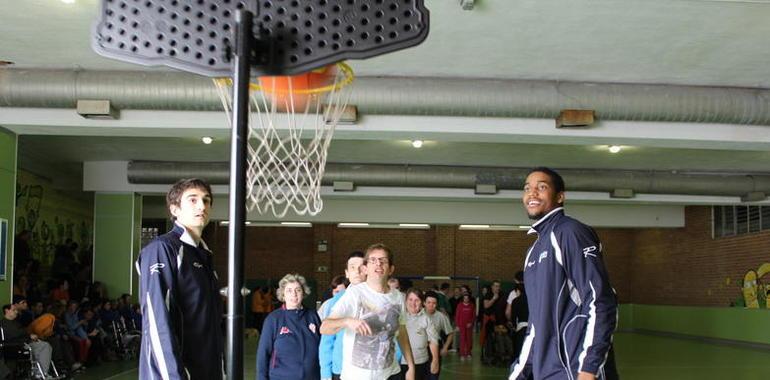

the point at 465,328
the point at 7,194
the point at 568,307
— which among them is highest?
the point at 7,194

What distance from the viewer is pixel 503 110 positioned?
11.0 m

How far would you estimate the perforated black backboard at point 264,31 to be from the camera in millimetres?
2283

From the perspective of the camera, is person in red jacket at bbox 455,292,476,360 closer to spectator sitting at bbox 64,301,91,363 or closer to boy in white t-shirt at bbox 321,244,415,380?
spectator sitting at bbox 64,301,91,363

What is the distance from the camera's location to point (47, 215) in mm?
22188

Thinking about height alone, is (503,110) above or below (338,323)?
above

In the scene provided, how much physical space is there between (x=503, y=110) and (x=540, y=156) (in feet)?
20.2

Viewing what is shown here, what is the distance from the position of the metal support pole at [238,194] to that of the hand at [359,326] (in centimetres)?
305

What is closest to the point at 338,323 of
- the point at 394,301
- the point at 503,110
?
the point at 394,301

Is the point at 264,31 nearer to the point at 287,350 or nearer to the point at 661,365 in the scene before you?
the point at 287,350

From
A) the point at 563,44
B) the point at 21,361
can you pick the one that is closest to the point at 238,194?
the point at 563,44

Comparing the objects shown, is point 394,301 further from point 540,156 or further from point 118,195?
point 118,195

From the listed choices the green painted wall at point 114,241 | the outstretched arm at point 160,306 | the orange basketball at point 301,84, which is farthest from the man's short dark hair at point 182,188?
the green painted wall at point 114,241

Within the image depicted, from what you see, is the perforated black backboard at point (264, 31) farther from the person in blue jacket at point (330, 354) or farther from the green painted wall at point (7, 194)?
the green painted wall at point (7, 194)

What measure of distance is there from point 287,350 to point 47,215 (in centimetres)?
1798
